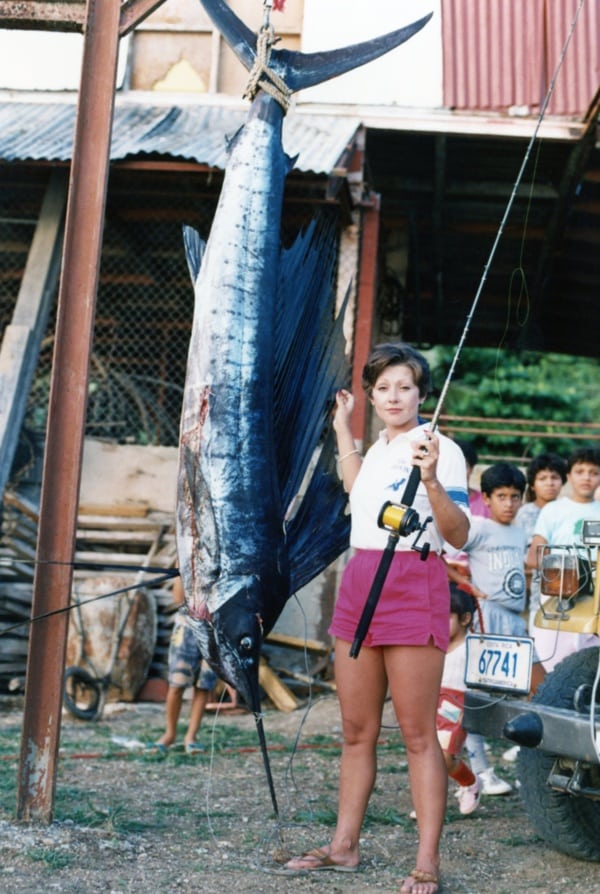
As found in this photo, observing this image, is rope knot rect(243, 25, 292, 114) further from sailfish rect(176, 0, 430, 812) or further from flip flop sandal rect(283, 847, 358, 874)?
flip flop sandal rect(283, 847, 358, 874)

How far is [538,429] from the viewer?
65.8 ft

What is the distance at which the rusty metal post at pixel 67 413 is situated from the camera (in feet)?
12.5

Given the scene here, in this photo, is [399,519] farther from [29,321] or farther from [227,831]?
[29,321]

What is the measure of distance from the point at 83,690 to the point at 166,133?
4.04 meters

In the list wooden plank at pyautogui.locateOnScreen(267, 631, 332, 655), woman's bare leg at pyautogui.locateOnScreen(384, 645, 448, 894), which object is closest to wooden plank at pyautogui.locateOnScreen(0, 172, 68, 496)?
wooden plank at pyautogui.locateOnScreen(267, 631, 332, 655)

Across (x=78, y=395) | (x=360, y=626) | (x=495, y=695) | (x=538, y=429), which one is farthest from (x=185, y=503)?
(x=538, y=429)

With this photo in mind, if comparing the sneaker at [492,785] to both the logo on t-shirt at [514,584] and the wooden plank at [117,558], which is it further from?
the wooden plank at [117,558]

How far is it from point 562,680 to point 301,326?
4.84ft

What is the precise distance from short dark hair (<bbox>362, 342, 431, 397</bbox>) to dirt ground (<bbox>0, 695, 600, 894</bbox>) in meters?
1.07

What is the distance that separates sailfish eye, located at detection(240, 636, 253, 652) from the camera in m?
3.16

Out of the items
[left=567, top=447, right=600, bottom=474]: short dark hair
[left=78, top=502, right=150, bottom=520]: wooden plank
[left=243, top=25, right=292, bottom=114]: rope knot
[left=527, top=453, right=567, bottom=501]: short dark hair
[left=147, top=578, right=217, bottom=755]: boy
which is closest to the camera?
[left=243, top=25, right=292, bottom=114]: rope knot

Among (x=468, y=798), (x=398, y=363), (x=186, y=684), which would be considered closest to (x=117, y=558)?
(x=186, y=684)

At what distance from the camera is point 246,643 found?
3158mm

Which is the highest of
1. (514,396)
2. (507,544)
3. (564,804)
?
(514,396)
